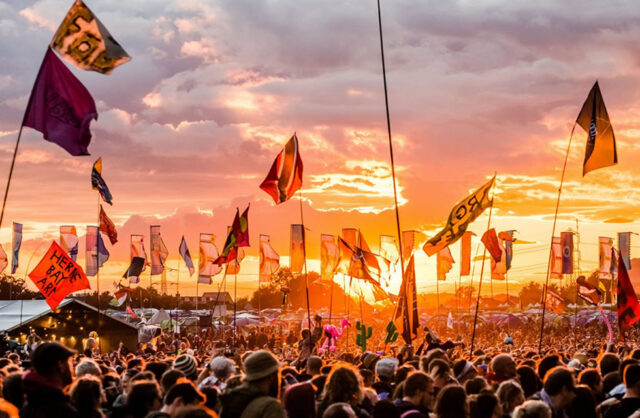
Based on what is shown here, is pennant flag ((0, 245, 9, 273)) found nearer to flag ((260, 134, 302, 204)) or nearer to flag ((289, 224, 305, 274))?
flag ((289, 224, 305, 274))

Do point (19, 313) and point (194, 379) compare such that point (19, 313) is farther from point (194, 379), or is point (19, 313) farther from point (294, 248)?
point (194, 379)

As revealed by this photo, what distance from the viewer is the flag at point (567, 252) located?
169 ft

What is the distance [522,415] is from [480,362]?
19.0 ft

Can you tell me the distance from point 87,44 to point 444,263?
1405 inches

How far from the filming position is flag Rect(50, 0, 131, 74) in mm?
13930

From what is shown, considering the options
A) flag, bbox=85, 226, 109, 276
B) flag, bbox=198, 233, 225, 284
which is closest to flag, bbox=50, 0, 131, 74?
flag, bbox=85, 226, 109, 276

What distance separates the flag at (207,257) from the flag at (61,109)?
31365mm

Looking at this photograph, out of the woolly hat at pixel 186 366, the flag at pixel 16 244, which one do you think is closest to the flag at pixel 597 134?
the woolly hat at pixel 186 366

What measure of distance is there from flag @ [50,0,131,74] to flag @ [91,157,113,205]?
538 inches

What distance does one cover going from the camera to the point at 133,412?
22.4 feet

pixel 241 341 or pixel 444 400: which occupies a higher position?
pixel 444 400

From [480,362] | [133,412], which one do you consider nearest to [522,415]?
[133,412]

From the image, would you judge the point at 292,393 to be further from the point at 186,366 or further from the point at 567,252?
the point at 567,252

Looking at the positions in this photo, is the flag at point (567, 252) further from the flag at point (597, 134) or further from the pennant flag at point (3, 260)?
the pennant flag at point (3, 260)
